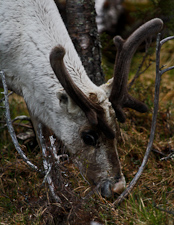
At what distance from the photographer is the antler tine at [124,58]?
295 cm

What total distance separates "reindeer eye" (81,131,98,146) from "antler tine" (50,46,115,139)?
11 cm

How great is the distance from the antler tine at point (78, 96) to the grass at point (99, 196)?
488 millimetres

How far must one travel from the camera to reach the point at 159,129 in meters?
4.54

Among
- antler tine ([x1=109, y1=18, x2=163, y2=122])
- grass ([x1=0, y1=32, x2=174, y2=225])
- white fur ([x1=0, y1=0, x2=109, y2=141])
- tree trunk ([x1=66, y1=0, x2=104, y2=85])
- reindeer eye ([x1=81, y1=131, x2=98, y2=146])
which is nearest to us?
grass ([x1=0, y1=32, x2=174, y2=225])

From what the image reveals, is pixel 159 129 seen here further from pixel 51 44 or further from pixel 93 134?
pixel 51 44

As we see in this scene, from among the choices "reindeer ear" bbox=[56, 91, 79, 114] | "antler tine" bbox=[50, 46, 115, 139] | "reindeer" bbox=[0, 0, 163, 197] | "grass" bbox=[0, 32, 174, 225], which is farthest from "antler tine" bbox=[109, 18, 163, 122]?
"grass" bbox=[0, 32, 174, 225]

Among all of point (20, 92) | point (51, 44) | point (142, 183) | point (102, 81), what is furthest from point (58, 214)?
point (102, 81)

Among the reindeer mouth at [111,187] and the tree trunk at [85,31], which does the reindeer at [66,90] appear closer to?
the reindeer mouth at [111,187]

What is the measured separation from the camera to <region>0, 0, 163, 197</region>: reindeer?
9.85 feet

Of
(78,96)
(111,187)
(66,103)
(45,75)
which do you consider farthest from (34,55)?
(111,187)

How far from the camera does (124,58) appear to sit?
9.89ft

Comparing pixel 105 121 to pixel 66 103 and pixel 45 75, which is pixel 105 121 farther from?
pixel 45 75

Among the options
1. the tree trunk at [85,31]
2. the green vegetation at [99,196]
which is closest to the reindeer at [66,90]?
the green vegetation at [99,196]

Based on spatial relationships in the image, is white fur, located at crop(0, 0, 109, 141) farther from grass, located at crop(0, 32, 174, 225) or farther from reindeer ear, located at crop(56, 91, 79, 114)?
grass, located at crop(0, 32, 174, 225)
